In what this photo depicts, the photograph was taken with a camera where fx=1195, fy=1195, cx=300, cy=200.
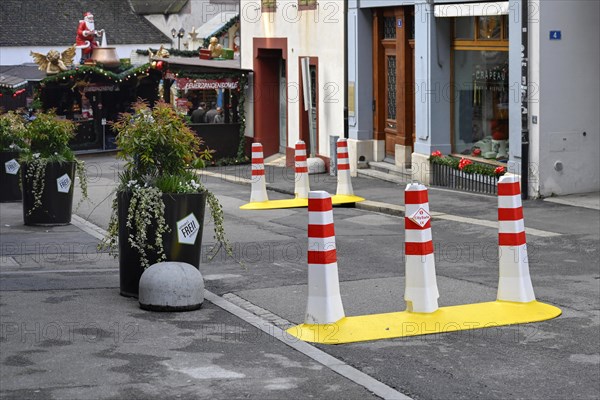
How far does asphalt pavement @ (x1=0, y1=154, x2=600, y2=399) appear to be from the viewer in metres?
7.25

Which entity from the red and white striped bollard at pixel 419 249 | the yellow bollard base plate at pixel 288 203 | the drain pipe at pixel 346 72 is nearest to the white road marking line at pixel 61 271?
the red and white striped bollard at pixel 419 249

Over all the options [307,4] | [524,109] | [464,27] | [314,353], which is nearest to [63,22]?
[307,4]

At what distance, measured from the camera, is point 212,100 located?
101ft

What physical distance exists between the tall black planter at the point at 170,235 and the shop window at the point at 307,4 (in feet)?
51.9

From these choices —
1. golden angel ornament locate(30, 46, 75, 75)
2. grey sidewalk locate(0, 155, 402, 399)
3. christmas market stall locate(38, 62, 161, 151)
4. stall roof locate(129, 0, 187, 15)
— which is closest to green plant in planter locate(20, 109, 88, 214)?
grey sidewalk locate(0, 155, 402, 399)

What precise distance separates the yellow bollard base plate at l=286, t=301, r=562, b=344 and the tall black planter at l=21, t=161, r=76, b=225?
739 centimetres

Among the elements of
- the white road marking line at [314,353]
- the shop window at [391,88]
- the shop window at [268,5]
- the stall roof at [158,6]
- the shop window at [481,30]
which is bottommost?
the white road marking line at [314,353]

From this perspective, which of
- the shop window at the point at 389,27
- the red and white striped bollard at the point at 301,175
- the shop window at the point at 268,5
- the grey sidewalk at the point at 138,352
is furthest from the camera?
the shop window at the point at 268,5

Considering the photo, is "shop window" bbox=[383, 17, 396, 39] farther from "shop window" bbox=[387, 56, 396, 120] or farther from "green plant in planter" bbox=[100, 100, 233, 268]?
"green plant in planter" bbox=[100, 100, 233, 268]

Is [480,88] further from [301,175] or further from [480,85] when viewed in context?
[301,175]

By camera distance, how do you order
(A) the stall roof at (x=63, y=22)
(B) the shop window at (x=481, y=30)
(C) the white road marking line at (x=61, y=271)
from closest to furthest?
1. (C) the white road marking line at (x=61, y=271)
2. (B) the shop window at (x=481, y=30)
3. (A) the stall roof at (x=63, y=22)

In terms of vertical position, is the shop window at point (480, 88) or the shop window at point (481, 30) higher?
the shop window at point (481, 30)

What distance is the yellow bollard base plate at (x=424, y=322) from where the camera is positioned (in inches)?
337

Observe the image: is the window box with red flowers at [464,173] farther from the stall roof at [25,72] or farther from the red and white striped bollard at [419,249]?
the stall roof at [25,72]
